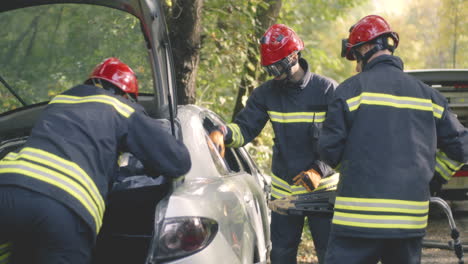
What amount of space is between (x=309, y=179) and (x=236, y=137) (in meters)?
0.67

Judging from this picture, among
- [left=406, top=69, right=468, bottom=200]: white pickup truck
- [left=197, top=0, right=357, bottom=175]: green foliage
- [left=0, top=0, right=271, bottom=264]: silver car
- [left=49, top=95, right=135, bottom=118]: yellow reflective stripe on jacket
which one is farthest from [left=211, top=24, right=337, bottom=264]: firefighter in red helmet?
[left=197, top=0, right=357, bottom=175]: green foliage

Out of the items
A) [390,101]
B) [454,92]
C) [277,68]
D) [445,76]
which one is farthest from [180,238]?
[454,92]

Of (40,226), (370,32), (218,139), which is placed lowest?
(218,139)

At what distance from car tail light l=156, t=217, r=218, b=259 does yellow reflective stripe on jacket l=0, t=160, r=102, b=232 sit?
1.32 ft

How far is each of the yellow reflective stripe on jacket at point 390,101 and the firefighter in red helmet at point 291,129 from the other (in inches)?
38.6

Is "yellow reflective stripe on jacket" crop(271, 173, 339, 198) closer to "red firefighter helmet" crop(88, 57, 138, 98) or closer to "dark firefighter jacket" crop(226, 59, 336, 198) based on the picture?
"dark firefighter jacket" crop(226, 59, 336, 198)

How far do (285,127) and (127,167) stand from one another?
3.87 feet

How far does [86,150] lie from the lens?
2820 mm

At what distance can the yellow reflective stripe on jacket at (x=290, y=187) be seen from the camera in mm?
4070

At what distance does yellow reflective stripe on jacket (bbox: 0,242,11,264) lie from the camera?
9.56 ft

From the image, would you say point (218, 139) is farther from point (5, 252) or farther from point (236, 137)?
point (5, 252)

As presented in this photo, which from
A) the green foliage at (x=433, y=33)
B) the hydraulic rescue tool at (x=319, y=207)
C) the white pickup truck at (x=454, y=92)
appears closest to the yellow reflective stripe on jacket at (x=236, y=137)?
the hydraulic rescue tool at (x=319, y=207)

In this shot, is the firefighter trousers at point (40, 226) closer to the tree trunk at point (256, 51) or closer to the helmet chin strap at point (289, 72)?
the helmet chin strap at point (289, 72)

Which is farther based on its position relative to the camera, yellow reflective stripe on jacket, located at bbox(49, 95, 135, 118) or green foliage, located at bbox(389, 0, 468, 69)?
green foliage, located at bbox(389, 0, 468, 69)
